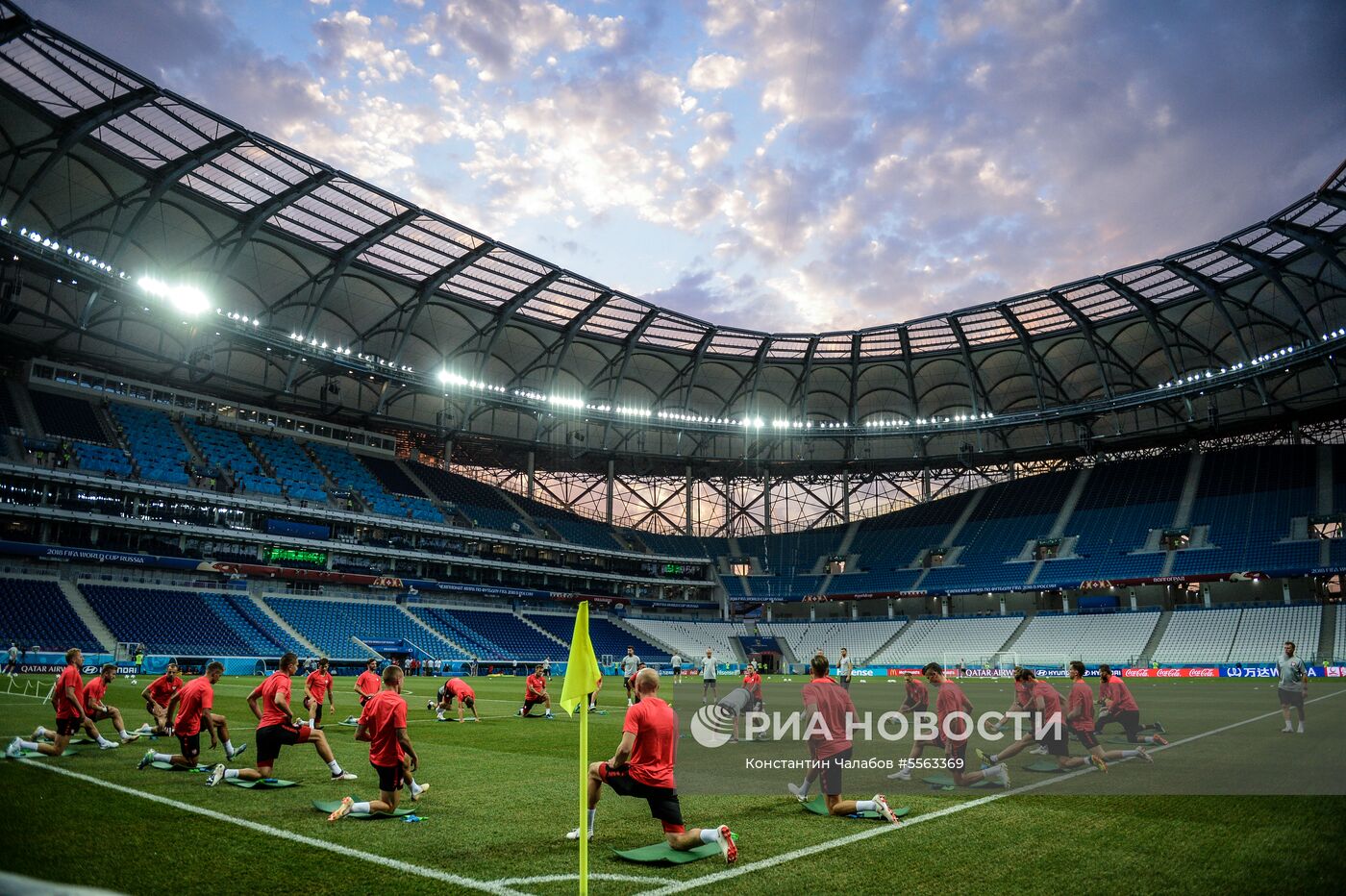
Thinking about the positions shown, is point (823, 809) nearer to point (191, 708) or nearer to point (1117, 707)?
point (1117, 707)

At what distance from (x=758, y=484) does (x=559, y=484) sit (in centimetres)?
2190

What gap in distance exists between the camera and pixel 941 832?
8.51 m

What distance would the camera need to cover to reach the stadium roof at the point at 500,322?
43.1 meters

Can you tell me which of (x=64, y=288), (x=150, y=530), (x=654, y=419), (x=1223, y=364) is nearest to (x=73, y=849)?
(x=150, y=530)

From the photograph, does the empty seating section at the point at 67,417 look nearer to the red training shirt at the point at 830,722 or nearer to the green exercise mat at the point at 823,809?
the green exercise mat at the point at 823,809

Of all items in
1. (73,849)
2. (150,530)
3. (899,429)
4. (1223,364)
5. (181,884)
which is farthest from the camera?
(899,429)

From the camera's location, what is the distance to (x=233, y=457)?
58.4 meters

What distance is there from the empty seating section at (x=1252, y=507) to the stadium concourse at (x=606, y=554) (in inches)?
11.9

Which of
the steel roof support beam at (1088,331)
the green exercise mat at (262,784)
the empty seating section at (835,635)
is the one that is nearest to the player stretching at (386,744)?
the green exercise mat at (262,784)

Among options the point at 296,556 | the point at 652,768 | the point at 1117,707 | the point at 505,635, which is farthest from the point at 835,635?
the point at 652,768

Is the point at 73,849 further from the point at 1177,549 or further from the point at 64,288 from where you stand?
the point at 1177,549

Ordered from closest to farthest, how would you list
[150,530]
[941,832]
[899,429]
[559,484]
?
[941,832]
[150,530]
[899,429]
[559,484]

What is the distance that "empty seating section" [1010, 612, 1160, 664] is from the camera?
55531 millimetres

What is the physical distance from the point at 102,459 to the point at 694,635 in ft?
159
